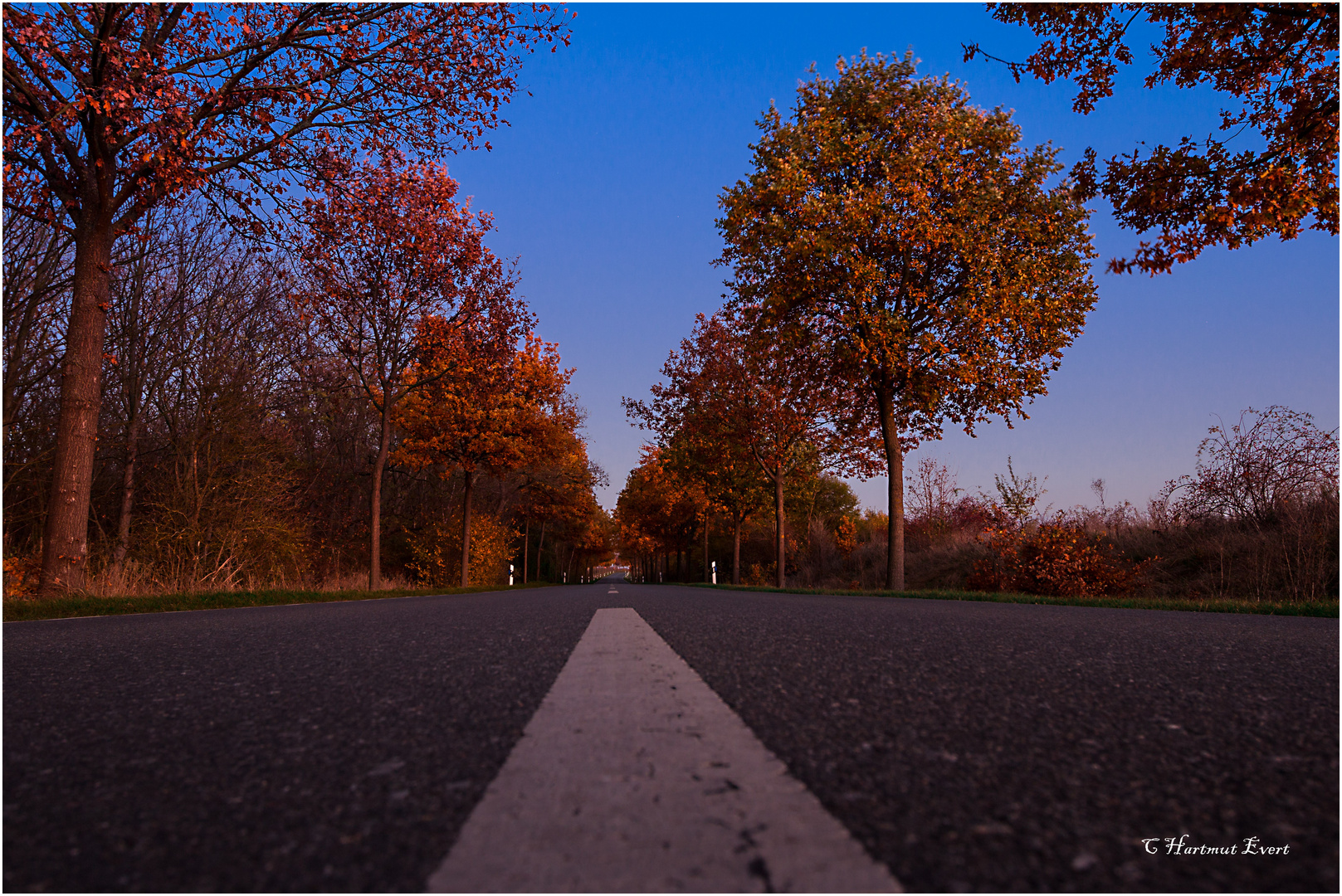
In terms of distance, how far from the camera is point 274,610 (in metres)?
7.66

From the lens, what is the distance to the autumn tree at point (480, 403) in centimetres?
1623

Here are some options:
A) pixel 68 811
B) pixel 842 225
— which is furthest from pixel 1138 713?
pixel 842 225

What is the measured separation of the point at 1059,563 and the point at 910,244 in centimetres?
659

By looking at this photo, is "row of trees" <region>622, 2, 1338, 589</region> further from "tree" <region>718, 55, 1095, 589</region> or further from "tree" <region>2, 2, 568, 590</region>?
"tree" <region>2, 2, 568, 590</region>

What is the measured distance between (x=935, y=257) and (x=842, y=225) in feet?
7.03

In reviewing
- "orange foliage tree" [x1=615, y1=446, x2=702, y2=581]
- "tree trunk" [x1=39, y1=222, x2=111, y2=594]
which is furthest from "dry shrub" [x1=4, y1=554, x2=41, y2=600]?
"orange foliage tree" [x1=615, y1=446, x2=702, y2=581]

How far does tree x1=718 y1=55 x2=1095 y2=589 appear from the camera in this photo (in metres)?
12.6

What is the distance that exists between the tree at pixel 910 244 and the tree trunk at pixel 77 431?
1047 cm

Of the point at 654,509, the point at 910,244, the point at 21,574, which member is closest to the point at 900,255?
the point at 910,244

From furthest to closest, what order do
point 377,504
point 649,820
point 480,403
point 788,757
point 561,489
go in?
point 561,489 → point 480,403 → point 377,504 → point 788,757 → point 649,820

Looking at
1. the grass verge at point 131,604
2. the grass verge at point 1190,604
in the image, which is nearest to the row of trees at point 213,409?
the grass verge at point 131,604

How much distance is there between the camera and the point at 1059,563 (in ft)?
41.3

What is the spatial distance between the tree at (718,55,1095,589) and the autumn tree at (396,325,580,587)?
6.84 metres

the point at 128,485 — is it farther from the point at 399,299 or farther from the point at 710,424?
the point at 710,424
